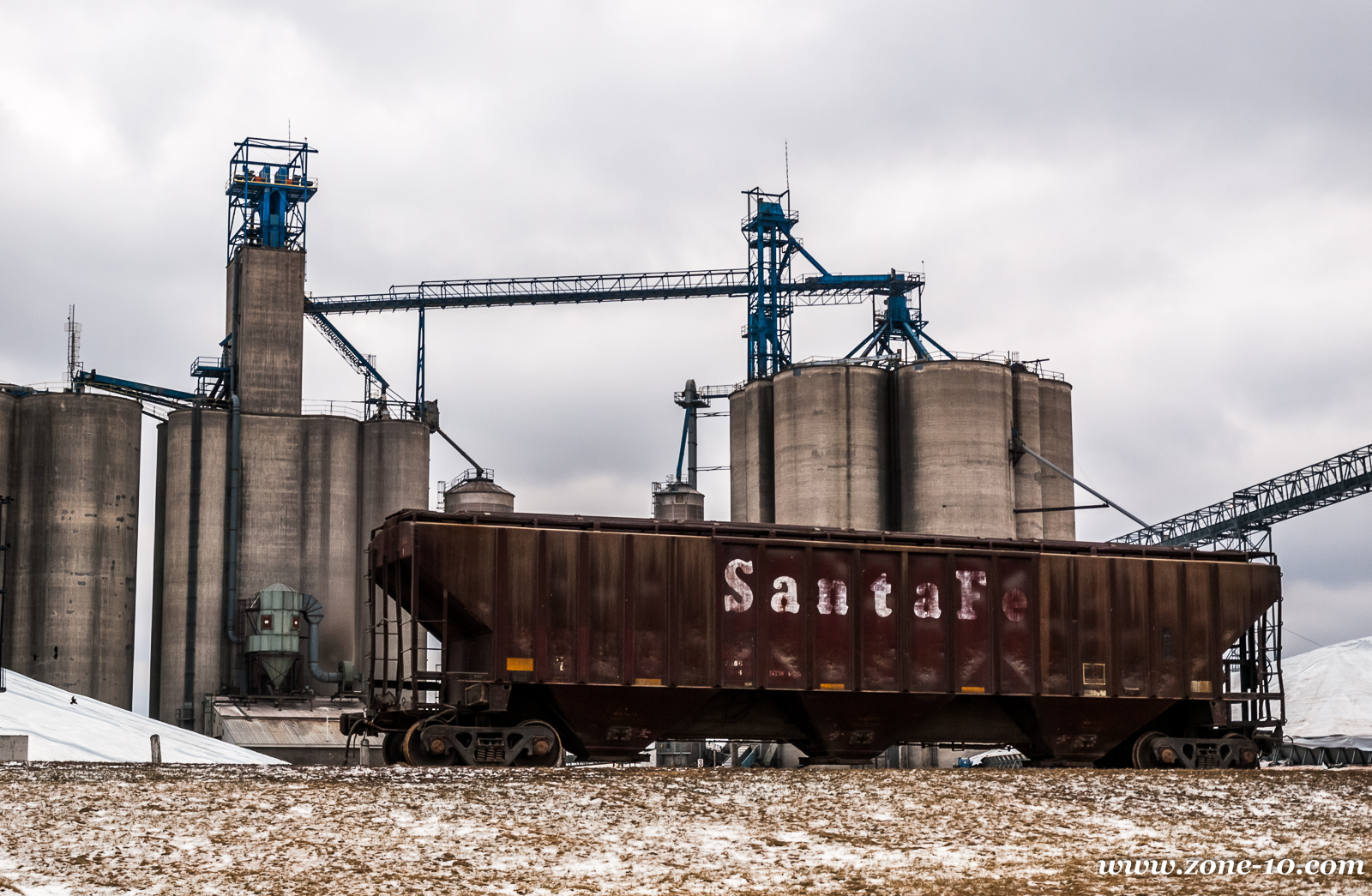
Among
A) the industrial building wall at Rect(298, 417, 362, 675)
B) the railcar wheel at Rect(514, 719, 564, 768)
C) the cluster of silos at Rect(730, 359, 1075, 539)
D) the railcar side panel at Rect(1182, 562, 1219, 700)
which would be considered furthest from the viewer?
the industrial building wall at Rect(298, 417, 362, 675)

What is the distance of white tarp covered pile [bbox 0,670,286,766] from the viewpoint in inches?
1183

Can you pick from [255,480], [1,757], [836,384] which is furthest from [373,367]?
[1,757]

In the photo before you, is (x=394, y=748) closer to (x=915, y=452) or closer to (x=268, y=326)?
(x=915, y=452)

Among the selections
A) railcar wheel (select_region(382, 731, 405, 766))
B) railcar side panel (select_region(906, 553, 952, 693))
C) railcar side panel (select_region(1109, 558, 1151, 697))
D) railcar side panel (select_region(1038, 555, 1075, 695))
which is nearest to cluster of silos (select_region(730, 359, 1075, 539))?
railcar side panel (select_region(1109, 558, 1151, 697))

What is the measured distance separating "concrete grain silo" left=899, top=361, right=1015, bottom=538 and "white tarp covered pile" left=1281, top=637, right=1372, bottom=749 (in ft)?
49.1

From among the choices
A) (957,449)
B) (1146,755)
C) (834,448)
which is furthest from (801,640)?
(834,448)

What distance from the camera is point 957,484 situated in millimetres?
53281

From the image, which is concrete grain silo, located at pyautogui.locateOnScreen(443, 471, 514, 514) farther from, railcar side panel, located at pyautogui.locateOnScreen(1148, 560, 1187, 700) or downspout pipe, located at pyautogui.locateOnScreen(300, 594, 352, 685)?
railcar side panel, located at pyautogui.locateOnScreen(1148, 560, 1187, 700)

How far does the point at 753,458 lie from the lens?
2319 inches

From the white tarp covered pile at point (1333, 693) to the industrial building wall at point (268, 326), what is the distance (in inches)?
1611

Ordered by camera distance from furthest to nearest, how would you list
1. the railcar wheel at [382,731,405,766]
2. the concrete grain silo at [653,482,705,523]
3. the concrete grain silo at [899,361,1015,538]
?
the concrete grain silo at [653,482,705,523] < the concrete grain silo at [899,361,1015,538] < the railcar wheel at [382,731,405,766]

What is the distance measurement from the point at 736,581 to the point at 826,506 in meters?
32.5

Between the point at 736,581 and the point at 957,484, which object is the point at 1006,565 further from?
the point at 957,484

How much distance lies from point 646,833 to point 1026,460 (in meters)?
44.2
